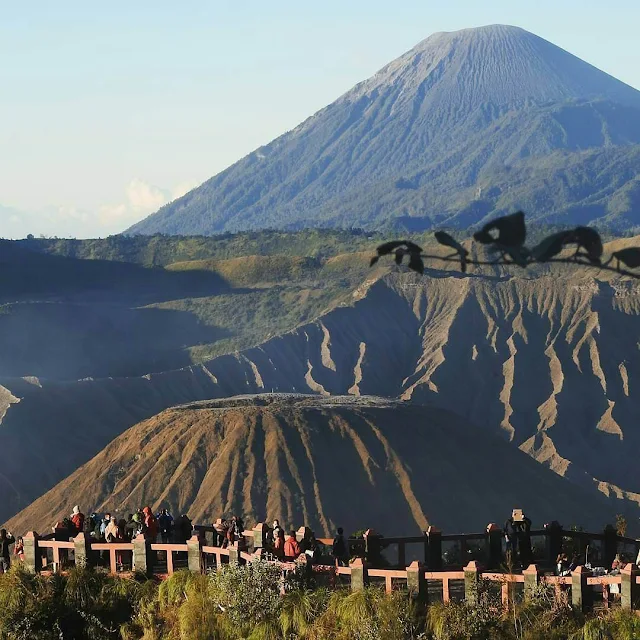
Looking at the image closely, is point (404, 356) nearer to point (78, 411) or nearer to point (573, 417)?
point (573, 417)

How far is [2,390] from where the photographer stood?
13012 centimetres

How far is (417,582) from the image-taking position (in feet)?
76.1

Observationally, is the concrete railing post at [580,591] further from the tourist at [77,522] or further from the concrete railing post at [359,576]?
the tourist at [77,522]

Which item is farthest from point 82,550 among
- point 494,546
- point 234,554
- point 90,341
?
point 90,341

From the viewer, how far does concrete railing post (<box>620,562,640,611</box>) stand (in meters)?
21.9

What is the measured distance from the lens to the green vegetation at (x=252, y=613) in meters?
22.5

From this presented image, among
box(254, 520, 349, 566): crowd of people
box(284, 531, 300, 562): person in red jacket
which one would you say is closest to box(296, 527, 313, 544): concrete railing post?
box(254, 520, 349, 566): crowd of people

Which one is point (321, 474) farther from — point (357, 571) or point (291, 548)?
point (357, 571)

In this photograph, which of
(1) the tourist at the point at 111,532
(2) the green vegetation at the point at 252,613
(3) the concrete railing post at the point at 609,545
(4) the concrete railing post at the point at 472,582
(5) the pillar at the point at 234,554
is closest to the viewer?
(2) the green vegetation at the point at 252,613

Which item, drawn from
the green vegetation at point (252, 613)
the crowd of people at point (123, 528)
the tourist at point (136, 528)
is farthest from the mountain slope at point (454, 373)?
the green vegetation at point (252, 613)

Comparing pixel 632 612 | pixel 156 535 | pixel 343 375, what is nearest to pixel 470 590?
pixel 632 612

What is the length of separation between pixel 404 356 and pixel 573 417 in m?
24.9

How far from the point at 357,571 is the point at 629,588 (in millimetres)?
3736

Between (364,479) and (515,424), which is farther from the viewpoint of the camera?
(515,424)
